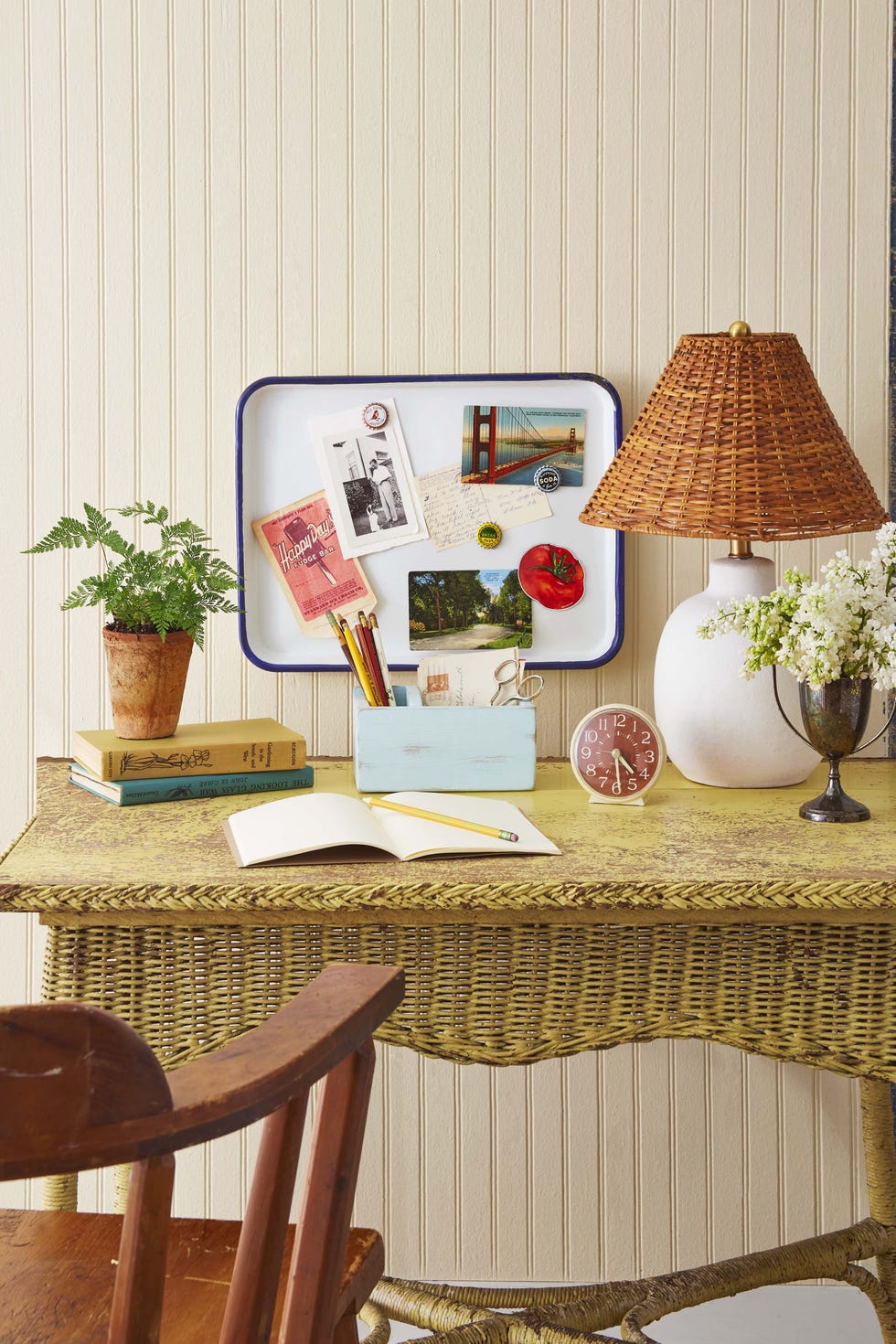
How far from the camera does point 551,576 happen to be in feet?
5.45

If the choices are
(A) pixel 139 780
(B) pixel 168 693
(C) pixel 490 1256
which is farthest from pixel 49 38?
(C) pixel 490 1256

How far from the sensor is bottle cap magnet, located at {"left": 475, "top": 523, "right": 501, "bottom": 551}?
Answer: 165 centimetres

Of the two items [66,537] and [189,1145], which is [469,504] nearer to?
[66,537]

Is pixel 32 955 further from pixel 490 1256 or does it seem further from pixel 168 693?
pixel 490 1256

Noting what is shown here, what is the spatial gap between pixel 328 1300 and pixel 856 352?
4.48ft

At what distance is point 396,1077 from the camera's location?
1.72 m

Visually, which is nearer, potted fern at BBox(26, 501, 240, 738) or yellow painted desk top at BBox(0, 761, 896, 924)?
yellow painted desk top at BBox(0, 761, 896, 924)

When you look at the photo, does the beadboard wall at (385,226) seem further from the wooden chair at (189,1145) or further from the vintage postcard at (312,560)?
the wooden chair at (189,1145)

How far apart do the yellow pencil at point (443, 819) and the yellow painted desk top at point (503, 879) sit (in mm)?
28

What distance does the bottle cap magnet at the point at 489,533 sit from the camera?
1652mm

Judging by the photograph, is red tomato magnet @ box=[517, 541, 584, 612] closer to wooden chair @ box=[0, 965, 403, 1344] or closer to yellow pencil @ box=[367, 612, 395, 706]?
yellow pencil @ box=[367, 612, 395, 706]

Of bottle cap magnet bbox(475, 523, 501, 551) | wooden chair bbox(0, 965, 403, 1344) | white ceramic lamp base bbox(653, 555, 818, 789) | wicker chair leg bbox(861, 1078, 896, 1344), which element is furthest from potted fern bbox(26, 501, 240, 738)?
wicker chair leg bbox(861, 1078, 896, 1344)

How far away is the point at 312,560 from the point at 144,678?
13.3 inches

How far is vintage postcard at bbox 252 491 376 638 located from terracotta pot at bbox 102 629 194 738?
0.88 ft
